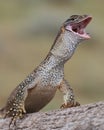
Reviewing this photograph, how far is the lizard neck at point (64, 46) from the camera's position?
19.2 ft

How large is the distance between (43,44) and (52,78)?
12.9 metres

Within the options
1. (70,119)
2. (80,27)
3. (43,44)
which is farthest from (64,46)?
(43,44)

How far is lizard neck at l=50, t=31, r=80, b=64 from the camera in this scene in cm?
586

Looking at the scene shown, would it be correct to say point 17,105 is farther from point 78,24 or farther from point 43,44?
point 43,44

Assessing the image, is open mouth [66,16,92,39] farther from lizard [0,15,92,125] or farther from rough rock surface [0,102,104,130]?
rough rock surface [0,102,104,130]

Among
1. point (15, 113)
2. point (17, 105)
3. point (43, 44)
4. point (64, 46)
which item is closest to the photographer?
point (15, 113)

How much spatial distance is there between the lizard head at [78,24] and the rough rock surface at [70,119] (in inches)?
26.1

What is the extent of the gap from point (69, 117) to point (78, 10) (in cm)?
1715

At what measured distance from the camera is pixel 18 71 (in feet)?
55.0

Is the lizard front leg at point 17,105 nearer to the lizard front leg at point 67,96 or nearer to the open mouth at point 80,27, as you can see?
the lizard front leg at point 67,96

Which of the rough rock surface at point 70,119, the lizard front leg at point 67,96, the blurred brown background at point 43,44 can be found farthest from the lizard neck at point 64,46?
the blurred brown background at point 43,44

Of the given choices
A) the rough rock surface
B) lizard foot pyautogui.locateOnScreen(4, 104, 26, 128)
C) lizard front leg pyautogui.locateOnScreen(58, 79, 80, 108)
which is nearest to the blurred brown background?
lizard front leg pyautogui.locateOnScreen(58, 79, 80, 108)

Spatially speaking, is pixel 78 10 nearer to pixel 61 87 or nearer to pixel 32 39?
pixel 32 39

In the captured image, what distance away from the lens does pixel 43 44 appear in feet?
61.6
